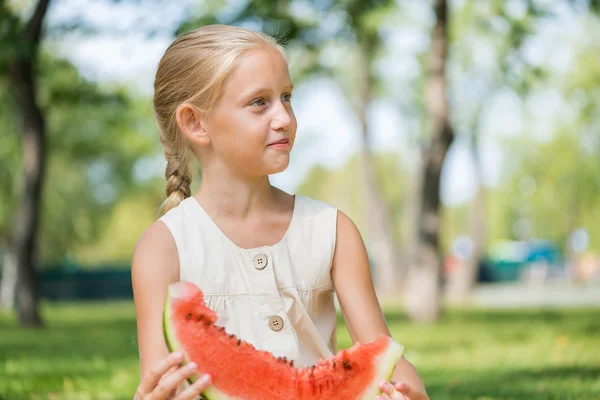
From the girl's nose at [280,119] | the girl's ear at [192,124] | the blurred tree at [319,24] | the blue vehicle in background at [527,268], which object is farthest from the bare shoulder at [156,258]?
the blue vehicle in background at [527,268]

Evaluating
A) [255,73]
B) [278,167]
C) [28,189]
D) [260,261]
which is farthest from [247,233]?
[28,189]

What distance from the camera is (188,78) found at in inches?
99.7

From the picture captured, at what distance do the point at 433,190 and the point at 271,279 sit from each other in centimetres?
1033

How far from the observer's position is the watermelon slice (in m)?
2.08

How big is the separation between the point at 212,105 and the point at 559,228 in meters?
53.4

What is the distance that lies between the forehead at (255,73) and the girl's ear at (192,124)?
6.4 inches

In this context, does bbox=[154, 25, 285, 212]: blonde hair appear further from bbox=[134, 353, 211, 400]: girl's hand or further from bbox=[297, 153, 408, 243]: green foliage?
bbox=[297, 153, 408, 243]: green foliage

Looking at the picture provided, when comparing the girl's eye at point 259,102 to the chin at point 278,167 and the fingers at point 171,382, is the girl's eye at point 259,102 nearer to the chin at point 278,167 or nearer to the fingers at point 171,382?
the chin at point 278,167

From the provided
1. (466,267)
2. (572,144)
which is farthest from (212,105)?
(572,144)

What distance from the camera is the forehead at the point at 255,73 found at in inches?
95.8

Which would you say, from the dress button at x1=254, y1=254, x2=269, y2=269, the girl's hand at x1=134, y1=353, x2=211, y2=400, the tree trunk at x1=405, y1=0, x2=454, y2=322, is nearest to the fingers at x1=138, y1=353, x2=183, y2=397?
the girl's hand at x1=134, y1=353, x2=211, y2=400

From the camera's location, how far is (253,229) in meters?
2.55

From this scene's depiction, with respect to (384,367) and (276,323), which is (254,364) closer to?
(276,323)

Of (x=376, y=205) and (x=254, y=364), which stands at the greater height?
(x=254, y=364)
